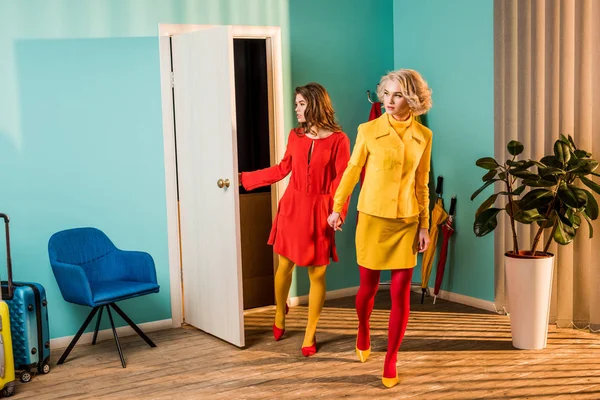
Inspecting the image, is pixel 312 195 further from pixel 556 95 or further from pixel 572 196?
pixel 556 95

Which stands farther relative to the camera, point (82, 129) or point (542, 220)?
point (82, 129)

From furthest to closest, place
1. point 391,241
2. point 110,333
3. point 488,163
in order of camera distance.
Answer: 1. point 110,333
2. point 488,163
3. point 391,241

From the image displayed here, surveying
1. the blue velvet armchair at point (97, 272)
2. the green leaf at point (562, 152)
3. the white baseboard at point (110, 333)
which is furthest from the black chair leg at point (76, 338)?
the green leaf at point (562, 152)

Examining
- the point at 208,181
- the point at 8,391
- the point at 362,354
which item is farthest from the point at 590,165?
the point at 8,391

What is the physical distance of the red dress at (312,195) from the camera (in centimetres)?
427

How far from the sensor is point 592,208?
423 centimetres

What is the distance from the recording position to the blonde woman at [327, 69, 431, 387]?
3633 mm

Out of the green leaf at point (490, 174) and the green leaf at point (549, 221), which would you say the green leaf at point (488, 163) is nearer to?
the green leaf at point (490, 174)

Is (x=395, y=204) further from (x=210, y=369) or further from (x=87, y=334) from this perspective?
(x=87, y=334)

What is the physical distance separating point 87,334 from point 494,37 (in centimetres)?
318

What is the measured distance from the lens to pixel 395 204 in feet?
12.0

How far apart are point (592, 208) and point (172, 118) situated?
2547 mm

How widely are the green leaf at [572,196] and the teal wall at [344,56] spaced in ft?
6.06

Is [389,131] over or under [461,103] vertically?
under
